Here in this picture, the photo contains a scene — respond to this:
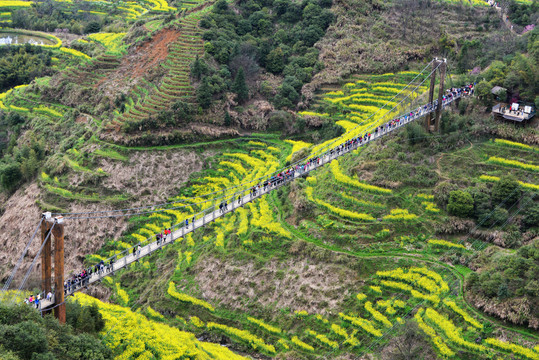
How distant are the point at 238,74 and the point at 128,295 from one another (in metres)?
22.4

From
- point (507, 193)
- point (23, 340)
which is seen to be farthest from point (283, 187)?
point (23, 340)

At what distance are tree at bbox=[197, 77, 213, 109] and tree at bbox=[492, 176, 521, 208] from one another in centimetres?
2469

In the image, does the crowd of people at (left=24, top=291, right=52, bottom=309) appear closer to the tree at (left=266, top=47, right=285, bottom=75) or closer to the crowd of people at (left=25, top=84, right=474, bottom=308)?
the crowd of people at (left=25, top=84, right=474, bottom=308)

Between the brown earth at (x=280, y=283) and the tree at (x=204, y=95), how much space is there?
16.6 meters

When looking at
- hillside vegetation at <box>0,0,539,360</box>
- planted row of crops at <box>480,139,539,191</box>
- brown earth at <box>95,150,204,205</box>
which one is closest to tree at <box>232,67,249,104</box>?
hillside vegetation at <box>0,0,539,360</box>

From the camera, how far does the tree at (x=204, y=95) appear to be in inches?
2080

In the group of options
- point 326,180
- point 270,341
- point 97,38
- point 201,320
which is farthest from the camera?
point 97,38

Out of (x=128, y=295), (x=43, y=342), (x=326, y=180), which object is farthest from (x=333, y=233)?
(x=43, y=342)

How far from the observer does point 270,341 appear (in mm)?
35750

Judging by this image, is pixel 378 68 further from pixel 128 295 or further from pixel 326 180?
pixel 128 295

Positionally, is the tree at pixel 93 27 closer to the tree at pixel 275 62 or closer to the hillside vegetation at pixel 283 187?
the hillside vegetation at pixel 283 187

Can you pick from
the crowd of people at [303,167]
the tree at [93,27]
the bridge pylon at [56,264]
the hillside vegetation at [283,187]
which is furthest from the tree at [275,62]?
the bridge pylon at [56,264]

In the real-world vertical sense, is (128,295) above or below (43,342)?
below

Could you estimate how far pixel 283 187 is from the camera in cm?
4584
